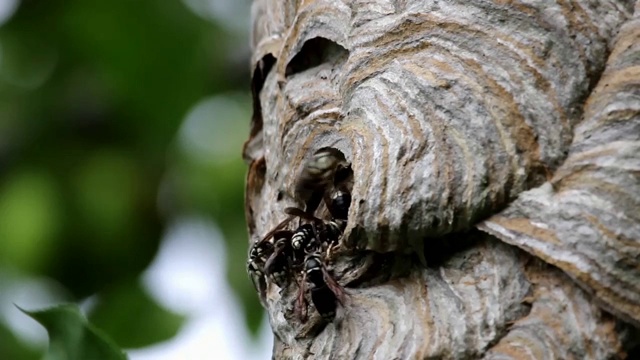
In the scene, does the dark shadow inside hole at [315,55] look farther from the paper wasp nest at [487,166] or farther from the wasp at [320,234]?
the wasp at [320,234]

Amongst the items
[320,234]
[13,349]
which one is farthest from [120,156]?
[320,234]

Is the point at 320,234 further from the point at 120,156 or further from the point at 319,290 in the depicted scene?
the point at 120,156

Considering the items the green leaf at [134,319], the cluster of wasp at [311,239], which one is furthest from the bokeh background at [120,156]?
the cluster of wasp at [311,239]

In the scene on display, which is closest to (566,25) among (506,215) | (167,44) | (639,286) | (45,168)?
(506,215)

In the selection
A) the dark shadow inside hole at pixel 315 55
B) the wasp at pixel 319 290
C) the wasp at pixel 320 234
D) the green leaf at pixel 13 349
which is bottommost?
the wasp at pixel 319 290

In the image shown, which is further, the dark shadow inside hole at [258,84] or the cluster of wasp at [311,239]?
the dark shadow inside hole at [258,84]

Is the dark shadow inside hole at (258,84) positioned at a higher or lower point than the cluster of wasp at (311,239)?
higher

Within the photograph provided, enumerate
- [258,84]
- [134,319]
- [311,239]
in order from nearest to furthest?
[311,239], [258,84], [134,319]

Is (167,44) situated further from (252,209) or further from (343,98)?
(343,98)
